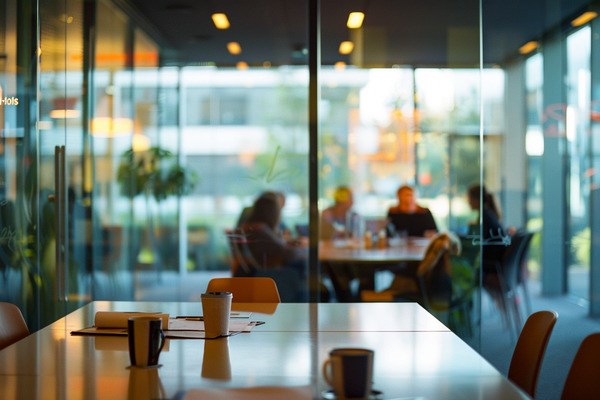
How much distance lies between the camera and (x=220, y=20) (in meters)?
6.07

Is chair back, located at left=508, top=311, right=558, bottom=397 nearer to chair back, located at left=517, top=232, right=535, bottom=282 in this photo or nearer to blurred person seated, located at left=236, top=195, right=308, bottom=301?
blurred person seated, located at left=236, top=195, right=308, bottom=301

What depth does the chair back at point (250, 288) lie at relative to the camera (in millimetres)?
4246

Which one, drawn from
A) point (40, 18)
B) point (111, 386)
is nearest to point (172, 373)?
point (111, 386)

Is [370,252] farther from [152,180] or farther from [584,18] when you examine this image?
[584,18]

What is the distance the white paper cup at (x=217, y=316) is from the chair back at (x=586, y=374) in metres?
1.05

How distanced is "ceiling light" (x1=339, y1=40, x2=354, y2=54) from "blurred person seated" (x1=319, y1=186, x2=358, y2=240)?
2.95ft

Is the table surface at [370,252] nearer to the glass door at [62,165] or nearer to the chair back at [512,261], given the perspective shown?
the chair back at [512,261]

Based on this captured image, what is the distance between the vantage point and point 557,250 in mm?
6211

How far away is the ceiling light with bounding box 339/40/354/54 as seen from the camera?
6051 mm

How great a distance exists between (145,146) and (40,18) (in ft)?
3.50

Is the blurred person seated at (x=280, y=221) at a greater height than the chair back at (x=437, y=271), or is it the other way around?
the blurred person seated at (x=280, y=221)

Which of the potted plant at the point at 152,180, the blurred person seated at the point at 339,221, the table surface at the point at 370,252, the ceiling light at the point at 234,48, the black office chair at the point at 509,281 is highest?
the ceiling light at the point at 234,48

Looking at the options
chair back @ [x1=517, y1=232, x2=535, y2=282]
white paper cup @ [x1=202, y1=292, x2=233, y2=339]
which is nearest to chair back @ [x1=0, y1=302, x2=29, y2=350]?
white paper cup @ [x1=202, y1=292, x2=233, y2=339]

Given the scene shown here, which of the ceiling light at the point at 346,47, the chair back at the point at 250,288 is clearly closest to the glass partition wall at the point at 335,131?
A: the ceiling light at the point at 346,47
